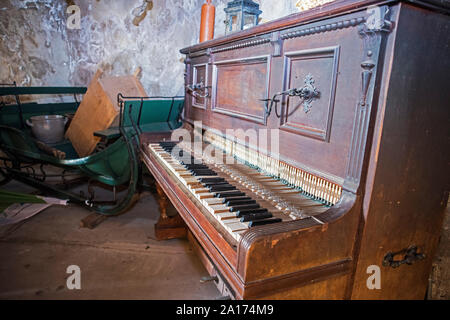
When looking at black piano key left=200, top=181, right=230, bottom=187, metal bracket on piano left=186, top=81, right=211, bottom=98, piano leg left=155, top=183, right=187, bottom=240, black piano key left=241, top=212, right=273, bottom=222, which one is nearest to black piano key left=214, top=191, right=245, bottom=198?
black piano key left=200, top=181, right=230, bottom=187

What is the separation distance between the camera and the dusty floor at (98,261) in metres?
2.54

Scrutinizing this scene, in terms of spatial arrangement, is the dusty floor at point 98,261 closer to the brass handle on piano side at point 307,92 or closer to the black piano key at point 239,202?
the black piano key at point 239,202

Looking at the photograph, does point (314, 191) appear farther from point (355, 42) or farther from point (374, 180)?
point (355, 42)

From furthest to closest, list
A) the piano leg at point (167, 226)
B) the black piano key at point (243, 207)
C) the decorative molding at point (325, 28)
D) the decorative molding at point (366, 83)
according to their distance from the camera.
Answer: the piano leg at point (167, 226) → the black piano key at point (243, 207) → the decorative molding at point (325, 28) → the decorative molding at point (366, 83)

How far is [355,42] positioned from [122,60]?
608 cm

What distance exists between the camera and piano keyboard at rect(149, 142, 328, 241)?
4.59 feet

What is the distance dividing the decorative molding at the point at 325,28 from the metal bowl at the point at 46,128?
4.09 metres

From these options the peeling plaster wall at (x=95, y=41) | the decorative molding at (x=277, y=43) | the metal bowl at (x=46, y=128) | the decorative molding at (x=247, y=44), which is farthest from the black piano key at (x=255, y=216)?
the peeling plaster wall at (x=95, y=41)

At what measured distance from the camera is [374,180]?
1.26 meters

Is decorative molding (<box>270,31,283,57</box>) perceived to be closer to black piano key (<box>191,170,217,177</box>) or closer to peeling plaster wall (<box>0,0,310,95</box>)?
black piano key (<box>191,170,217,177</box>)

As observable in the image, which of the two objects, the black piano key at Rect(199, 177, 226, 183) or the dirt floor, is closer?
the black piano key at Rect(199, 177, 226, 183)

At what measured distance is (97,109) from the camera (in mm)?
4238

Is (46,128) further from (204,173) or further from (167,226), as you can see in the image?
(204,173)
